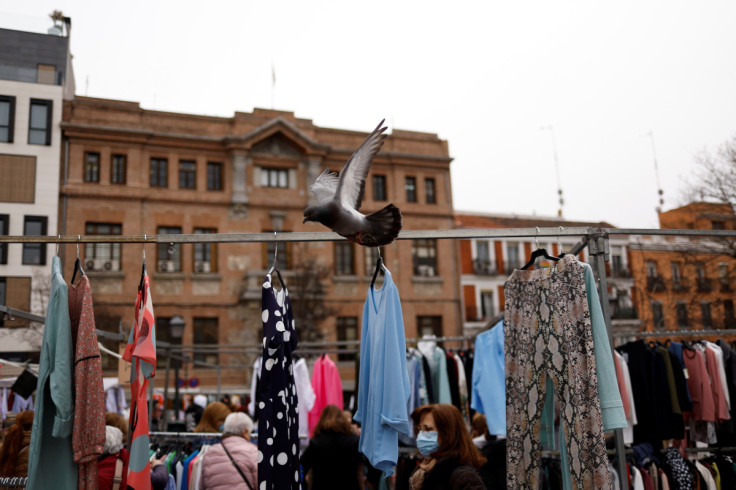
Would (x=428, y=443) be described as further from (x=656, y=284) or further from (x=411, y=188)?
(x=411, y=188)

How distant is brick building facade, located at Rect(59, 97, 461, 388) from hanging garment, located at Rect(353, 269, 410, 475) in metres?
20.0

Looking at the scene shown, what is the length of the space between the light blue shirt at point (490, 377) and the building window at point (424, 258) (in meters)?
23.7

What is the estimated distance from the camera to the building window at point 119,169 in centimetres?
→ 2706

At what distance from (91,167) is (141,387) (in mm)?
24707

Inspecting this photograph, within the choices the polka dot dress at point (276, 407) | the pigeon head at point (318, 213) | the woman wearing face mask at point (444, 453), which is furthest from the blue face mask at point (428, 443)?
the pigeon head at point (318, 213)

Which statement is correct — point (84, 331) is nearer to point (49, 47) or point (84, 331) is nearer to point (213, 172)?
point (49, 47)

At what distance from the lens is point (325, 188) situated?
409cm

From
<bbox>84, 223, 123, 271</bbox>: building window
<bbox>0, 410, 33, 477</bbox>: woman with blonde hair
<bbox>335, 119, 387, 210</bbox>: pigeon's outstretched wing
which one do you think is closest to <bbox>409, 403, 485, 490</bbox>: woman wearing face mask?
<bbox>335, 119, 387, 210</bbox>: pigeon's outstretched wing

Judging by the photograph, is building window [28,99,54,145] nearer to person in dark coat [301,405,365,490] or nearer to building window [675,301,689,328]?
person in dark coat [301,405,365,490]

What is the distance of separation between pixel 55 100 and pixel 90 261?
22.1 ft

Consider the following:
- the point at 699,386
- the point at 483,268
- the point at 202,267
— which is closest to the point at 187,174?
the point at 202,267

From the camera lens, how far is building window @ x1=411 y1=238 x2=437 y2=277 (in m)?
30.9

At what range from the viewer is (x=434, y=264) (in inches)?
1233

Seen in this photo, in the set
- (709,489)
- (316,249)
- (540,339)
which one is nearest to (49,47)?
(540,339)
